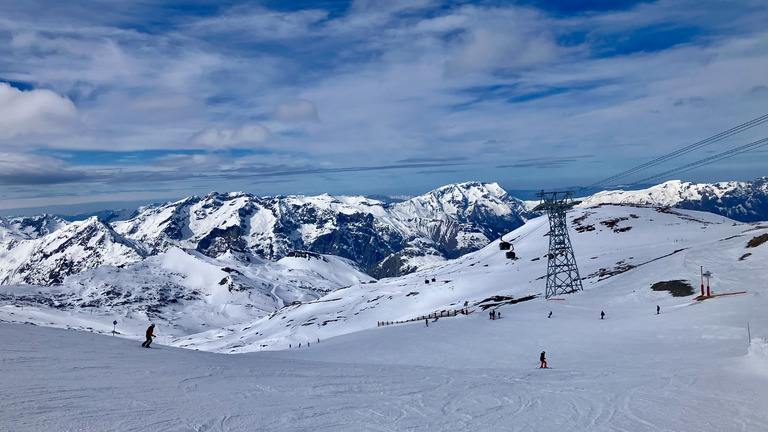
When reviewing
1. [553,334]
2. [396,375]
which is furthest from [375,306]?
[396,375]

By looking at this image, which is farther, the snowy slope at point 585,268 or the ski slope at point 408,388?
the snowy slope at point 585,268

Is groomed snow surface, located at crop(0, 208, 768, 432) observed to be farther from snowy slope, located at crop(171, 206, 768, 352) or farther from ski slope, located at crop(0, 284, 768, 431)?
snowy slope, located at crop(171, 206, 768, 352)

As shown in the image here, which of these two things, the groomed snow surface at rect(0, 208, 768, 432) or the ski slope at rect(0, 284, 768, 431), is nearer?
the ski slope at rect(0, 284, 768, 431)

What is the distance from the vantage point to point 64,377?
56.9 ft

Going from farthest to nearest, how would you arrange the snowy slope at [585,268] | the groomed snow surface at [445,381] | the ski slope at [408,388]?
the snowy slope at [585,268] → the groomed snow surface at [445,381] → the ski slope at [408,388]

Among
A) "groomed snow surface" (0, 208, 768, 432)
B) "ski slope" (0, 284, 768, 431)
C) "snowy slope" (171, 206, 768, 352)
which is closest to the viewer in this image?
"ski slope" (0, 284, 768, 431)

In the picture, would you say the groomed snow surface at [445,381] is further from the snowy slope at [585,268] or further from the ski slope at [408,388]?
the snowy slope at [585,268]

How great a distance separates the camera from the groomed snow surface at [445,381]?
14883 mm

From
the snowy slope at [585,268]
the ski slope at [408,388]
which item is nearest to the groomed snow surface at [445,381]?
the ski slope at [408,388]

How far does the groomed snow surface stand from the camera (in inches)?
586

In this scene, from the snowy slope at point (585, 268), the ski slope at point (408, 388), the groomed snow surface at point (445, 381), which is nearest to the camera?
the ski slope at point (408, 388)

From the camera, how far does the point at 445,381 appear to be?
2342 centimetres

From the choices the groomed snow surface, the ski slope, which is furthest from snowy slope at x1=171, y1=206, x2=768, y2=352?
the ski slope

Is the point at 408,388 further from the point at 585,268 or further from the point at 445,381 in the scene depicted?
the point at 585,268
